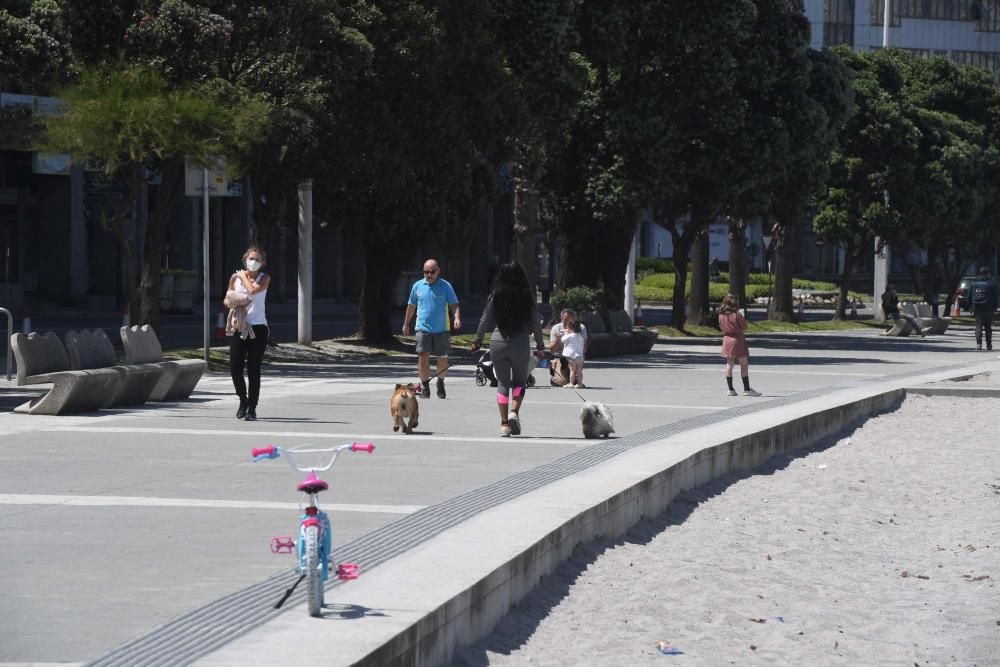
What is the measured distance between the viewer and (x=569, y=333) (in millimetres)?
24484

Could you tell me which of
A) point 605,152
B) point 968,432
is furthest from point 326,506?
point 605,152

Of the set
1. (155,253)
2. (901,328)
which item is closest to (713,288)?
(901,328)

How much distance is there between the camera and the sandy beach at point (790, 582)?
856cm

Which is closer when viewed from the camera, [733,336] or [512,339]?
[512,339]

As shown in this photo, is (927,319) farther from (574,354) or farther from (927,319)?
(574,354)

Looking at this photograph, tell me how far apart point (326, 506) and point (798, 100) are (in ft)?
103

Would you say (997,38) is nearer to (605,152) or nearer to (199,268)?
(199,268)

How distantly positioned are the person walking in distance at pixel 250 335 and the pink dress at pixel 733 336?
7518mm

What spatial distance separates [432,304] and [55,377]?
17.4 ft

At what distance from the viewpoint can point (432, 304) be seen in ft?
69.3

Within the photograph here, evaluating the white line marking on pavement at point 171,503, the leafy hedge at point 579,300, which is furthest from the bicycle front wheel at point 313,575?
the leafy hedge at point 579,300

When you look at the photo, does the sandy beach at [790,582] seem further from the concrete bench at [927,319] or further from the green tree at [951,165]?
the green tree at [951,165]

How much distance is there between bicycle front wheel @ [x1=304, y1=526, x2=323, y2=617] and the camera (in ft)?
22.3

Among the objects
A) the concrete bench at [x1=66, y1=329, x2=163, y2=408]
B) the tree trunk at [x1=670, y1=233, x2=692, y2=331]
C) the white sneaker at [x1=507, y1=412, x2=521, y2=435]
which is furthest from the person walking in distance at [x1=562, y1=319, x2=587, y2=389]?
the tree trunk at [x1=670, y1=233, x2=692, y2=331]
